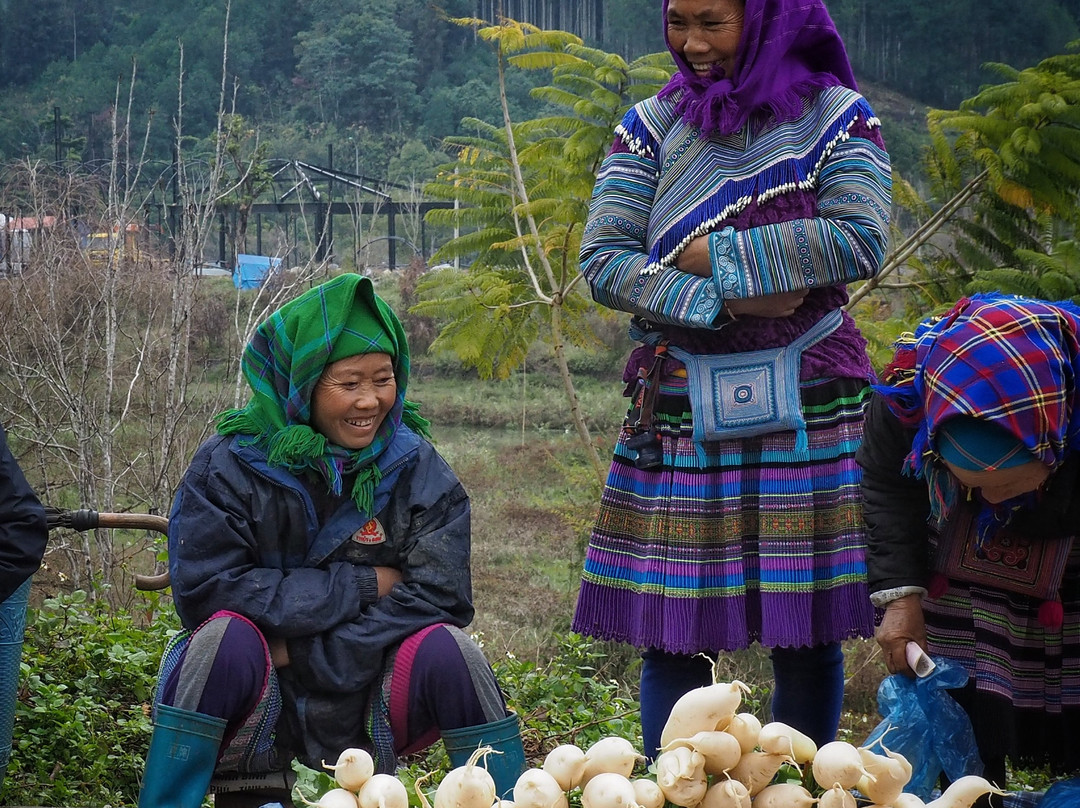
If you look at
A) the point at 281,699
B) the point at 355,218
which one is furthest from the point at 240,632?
the point at 355,218

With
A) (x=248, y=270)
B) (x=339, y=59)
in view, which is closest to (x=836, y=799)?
(x=248, y=270)

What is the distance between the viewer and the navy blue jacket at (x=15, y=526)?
8.73 ft

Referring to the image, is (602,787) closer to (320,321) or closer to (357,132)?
(320,321)

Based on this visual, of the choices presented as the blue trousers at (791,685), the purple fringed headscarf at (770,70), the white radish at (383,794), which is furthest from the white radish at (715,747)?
the purple fringed headscarf at (770,70)

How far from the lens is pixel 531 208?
4.68 metres

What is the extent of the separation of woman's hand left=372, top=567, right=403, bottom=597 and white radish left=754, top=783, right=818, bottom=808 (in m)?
1.19

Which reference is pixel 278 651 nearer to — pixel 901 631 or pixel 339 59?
pixel 901 631

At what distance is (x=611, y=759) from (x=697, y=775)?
0.41 feet

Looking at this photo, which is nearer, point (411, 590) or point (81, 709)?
point (411, 590)

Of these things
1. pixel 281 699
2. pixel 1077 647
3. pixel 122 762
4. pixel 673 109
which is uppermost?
pixel 673 109

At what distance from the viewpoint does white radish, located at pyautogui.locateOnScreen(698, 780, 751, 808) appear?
1.53 meters

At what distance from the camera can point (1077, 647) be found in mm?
2236

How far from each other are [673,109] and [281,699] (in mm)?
1600

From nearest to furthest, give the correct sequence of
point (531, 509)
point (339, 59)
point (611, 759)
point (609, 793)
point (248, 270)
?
point (609, 793), point (611, 759), point (248, 270), point (531, 509), point (339, 59)
